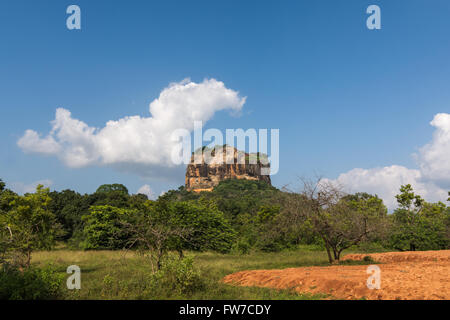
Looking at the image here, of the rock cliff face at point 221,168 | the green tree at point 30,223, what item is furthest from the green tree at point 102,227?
the rock cliff face at point 221,168

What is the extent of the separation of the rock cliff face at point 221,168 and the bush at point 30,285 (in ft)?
384

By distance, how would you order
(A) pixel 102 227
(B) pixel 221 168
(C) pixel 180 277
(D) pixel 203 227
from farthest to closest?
(B) pixel 221 168, (D) pixel 203 227, (A) pixel 102 227, (C) pixel 180 277

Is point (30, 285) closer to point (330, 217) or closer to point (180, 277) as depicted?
point (180, 277)

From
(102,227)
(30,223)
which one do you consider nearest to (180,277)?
(30,223)

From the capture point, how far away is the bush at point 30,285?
9.20m

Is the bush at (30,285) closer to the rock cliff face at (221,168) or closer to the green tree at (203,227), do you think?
the green tree at (203,227)

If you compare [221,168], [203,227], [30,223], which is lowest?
[203,227]

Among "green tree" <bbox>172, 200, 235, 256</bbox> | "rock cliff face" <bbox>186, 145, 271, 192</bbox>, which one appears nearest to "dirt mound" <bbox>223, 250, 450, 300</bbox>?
"green tree" <bbox>172, 200, 235, 256</bbox>

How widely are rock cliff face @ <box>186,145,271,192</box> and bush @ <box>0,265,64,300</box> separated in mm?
117172

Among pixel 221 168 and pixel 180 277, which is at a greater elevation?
pixel 221 168

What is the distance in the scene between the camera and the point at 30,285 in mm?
9281

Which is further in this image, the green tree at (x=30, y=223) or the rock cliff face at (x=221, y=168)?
the rock cliff face at (x=221, y=168)

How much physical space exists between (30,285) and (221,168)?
125 m
